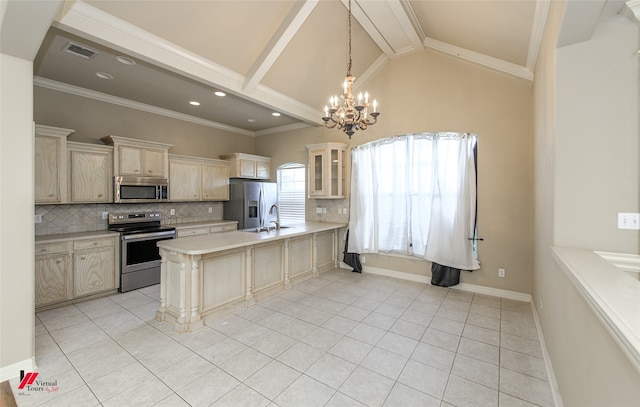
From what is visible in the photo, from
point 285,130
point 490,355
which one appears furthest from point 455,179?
point 285,130

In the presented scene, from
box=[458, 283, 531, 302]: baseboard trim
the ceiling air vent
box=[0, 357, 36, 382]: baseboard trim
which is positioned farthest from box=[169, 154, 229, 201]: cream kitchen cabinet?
box=[458, 283, 531, 302]: baseboard trim

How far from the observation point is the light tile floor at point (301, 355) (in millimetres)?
1941

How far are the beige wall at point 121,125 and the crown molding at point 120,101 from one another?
0.18ft

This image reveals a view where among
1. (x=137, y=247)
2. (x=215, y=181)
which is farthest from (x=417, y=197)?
(x=137, y=247)

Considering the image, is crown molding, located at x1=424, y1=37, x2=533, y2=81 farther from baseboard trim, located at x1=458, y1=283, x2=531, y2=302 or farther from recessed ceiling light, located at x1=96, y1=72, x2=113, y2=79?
recessed ceiling light, located at x1=96, y1=72, x2=113, y2=79

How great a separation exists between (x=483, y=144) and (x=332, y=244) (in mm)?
3033

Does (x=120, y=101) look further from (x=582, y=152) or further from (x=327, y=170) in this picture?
(x=582, y=152)

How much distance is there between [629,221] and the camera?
174cm

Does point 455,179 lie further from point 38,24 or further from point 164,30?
point 38,24

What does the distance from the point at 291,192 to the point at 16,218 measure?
173 inches

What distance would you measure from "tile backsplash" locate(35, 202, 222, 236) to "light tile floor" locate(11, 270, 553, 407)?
117 cm

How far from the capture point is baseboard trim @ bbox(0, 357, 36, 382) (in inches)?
82.7

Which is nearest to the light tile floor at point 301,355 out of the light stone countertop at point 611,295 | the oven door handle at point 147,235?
the oven door handle at point 147,235

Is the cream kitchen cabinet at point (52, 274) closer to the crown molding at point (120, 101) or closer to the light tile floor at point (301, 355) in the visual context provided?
the light tile floor at point (301, 355)
